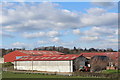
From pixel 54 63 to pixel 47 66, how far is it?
72.0 inches

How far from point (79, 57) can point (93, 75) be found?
1059cm

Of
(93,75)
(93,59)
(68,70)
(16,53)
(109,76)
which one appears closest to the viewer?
(109,76)

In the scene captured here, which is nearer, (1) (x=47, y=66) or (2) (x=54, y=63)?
(2) (x=54, y=63)

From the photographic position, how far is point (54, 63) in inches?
1474

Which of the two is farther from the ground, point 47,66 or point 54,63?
point 54,63

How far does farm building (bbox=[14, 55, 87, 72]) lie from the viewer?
35.7 metres

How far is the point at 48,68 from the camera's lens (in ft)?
124

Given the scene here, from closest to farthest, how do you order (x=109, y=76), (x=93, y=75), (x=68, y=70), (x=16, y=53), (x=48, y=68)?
(x=109, y=76) → (x=93, y=75) → (x=68, y=70) → (x=48, y=68) → (x=16, y=53)

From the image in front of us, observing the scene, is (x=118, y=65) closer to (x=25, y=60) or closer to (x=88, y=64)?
(x=88, y=64)

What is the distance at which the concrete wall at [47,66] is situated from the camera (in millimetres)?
35600

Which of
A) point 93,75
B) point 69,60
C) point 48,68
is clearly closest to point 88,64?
point 69,60

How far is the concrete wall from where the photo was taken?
35.6 meters

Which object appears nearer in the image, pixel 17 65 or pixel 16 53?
pixel 17 65

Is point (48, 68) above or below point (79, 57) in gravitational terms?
below
